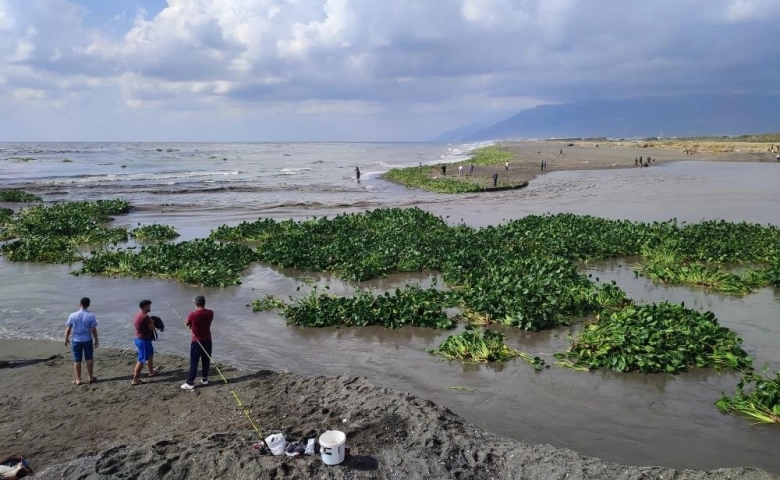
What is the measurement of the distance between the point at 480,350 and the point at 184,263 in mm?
11495

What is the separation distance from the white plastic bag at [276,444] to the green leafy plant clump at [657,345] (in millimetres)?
6168

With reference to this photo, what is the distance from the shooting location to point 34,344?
475 inches

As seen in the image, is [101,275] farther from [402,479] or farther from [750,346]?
[750,346]

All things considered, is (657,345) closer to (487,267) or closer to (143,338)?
(487,267)

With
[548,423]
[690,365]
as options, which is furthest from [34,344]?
[690,365]

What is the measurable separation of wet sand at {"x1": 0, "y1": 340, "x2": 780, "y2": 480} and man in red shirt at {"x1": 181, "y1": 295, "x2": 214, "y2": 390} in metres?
0.22

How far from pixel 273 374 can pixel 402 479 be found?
431 cm

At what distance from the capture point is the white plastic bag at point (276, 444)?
679 cm

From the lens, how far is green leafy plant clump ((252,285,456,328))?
12.7 metres

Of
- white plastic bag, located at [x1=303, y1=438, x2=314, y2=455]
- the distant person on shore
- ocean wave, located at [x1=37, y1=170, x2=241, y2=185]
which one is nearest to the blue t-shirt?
the distant person on shore

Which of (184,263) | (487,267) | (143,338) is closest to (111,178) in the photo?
(184,263)

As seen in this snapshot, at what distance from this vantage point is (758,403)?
843cm

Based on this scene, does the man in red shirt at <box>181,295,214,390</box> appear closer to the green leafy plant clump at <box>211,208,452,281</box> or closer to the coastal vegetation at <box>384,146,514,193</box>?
the green leafy plant clump at <box>211,208,452,281</box>

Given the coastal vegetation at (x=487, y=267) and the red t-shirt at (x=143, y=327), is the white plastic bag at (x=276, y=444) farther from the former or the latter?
the coastal vegetation at (x=487, y=267)
